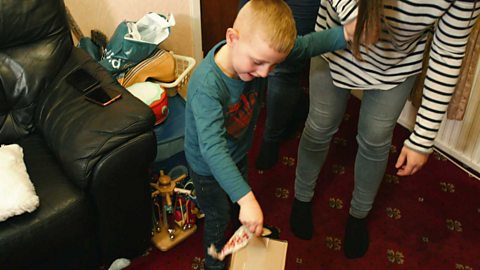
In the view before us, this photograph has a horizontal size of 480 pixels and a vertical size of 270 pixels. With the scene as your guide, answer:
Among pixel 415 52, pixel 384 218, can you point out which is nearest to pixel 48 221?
pixel 415 52

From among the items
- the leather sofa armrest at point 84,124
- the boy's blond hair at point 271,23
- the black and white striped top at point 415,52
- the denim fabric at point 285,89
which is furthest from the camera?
the denim fabric at point 285,89

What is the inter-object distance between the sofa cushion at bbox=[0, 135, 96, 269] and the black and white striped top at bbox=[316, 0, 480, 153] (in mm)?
868

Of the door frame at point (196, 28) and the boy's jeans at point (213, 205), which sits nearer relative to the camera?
the boy's jeans at point (213, 205)

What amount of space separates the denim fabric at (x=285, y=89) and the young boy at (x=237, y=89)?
1.42ft

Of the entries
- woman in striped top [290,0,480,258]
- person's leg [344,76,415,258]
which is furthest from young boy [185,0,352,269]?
person's leg [344,76,415,258]

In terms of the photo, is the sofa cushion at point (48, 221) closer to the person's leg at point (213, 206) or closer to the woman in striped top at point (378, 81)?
the person's leg at point (213, 206)

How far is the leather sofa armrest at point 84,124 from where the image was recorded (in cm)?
135

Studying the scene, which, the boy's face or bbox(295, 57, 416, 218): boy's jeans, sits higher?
the boy's face

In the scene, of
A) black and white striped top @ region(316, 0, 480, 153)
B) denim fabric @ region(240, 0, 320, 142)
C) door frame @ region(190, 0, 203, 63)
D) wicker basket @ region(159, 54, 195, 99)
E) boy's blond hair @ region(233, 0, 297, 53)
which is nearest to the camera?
boy's blond hair @ region(233, 0, 297, 53)

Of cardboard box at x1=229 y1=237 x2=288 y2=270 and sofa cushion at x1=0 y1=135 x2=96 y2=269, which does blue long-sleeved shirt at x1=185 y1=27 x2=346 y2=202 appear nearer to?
cardboard box at x1=229 y1=237 x2=288 y2=270

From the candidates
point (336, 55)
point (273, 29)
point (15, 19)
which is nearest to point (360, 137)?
point (336, 55)

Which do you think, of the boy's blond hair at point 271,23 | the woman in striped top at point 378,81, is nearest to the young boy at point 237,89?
the boy's blond hair at point 271,23

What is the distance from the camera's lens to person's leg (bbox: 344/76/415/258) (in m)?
1.34

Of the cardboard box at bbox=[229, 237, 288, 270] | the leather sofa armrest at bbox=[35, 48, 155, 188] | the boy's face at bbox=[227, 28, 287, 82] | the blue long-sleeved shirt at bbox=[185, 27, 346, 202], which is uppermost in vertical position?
the boy's face at bbox=[227, 28, 287, 82]
